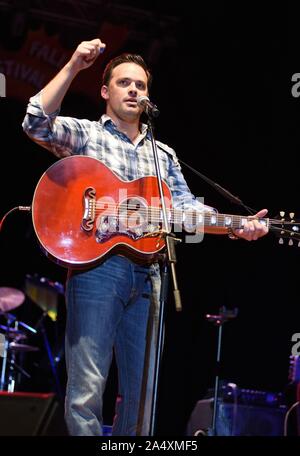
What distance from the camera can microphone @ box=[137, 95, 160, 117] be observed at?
3.42m

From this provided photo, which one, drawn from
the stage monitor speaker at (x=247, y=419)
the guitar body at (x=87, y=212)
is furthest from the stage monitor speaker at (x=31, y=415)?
the stage monitor speaker at (x=247, y=419)

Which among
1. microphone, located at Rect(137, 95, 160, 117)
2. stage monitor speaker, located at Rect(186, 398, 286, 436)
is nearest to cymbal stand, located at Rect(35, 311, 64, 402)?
stage monitor speaker, located at Rect(186, 398, 286, 436)

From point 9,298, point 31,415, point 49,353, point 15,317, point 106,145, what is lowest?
point 49,353

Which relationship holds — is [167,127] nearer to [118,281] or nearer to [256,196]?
[256,196]

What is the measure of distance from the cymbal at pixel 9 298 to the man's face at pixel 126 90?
4.43 meters

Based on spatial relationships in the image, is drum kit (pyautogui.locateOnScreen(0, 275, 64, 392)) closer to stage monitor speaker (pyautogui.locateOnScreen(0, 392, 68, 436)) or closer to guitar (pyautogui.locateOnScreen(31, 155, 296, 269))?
guitar (pyautogui.locateOnScreen(31, 155, 296, 269))

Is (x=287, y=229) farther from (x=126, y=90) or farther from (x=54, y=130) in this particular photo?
(x=54, y=130)

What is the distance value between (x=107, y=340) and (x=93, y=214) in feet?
2.10

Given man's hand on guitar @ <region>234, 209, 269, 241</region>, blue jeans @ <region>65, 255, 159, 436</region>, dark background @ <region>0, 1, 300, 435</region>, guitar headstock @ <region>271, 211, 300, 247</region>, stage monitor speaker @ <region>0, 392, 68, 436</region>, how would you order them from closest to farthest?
stage monitor speaker @ <region>0, 392, 68, 436</region> → blue jeans @ <region>65, 255, 159, 436</region> → man's hand on guitar @ <region>234, 209, 269, 241</region> → guitar headstock @ <region>271, 211, 300, 247</region> → dark background @ <region>0, 1, 300, 435</region>

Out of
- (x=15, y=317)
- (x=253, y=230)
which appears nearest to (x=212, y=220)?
(x=253, y=230)

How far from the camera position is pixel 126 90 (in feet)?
12.5

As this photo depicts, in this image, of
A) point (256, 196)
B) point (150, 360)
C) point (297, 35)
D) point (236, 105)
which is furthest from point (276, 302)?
point (150, 360)

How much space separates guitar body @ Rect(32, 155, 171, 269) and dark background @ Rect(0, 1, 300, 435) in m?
4.31

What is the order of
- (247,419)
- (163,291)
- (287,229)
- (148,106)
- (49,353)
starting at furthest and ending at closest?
1. (49,353)
2. (247,419)
3. (287,229)
4. (148,106)
5. (163,291)
